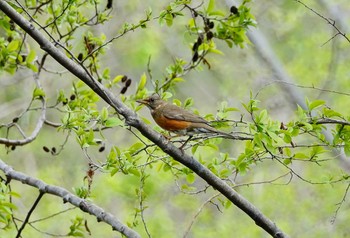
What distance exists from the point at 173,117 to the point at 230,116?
18.0ft

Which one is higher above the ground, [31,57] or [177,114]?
[31,57]

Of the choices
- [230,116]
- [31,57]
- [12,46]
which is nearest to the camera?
[12,46]

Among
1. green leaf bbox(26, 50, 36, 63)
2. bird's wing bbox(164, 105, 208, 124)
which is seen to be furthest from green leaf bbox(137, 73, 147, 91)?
green leaf bbox(26, 50, 36, 63)

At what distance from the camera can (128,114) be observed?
4.00 m

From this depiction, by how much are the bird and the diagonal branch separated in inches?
30.2

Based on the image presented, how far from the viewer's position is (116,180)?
456 inches

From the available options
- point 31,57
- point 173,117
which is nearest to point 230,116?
point 173,117

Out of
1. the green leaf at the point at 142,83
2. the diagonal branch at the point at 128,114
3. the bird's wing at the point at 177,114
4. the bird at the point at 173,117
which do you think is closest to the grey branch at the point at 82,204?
the diagonal branch at the point at 128,114

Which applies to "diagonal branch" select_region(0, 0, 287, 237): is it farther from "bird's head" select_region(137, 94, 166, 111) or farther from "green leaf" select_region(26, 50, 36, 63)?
"green leaf" select_region(26, 50, 36, 63)

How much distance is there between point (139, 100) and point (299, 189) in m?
9.00

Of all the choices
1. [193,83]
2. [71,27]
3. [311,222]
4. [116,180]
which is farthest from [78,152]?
[71,27]

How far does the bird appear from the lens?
5.16 metres

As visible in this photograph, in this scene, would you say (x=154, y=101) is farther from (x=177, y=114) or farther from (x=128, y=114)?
(x=128, y=114)

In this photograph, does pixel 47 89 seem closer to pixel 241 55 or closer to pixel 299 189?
pixel 241 55
